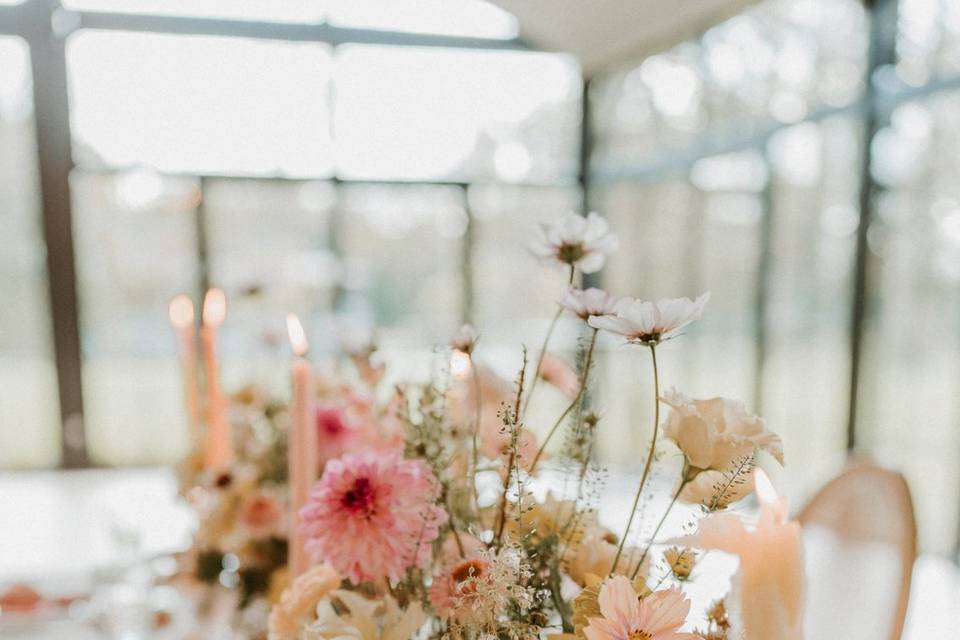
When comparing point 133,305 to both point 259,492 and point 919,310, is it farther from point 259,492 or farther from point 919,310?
point 919,310

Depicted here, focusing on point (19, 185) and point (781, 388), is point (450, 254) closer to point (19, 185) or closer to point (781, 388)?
point (781, 388)

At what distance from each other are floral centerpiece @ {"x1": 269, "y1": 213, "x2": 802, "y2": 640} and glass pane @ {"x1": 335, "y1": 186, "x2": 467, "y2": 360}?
3.94m

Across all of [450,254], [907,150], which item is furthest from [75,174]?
[907,150]

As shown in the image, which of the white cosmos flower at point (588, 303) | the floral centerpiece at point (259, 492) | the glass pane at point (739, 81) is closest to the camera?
the white cosmos flower at point (588, 303)

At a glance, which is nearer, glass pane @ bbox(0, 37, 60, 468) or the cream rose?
the cream rose

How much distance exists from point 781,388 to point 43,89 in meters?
4.20

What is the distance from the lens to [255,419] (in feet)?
3.94

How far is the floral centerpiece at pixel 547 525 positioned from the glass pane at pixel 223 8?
418 centimetres

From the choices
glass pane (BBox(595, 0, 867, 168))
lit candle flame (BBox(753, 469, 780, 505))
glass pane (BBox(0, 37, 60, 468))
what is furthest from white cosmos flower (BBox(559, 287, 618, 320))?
glass pane (BBox(0, 37, 60, 468))

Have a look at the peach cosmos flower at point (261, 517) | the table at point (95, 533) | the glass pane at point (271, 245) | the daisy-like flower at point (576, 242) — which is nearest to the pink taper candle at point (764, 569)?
the daisy-like flower at point (576, 242)

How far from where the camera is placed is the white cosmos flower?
546mm

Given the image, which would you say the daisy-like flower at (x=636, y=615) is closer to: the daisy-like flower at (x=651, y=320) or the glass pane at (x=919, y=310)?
the daisy-like flower at (x=651, y=320)

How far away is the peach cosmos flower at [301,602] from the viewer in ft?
1.94

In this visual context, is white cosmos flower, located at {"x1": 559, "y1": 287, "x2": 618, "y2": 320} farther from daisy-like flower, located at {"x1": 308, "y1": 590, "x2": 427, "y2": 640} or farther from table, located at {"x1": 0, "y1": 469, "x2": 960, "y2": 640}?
table, located at {"x1": 0, "y1": 469, "x2": 960, "y2": 640}
